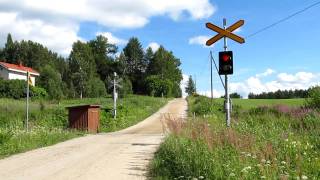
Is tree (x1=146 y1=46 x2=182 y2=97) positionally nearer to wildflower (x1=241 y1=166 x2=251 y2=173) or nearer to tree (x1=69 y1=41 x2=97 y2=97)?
tree (x1=69 y1=41 x2=97 y2=97)

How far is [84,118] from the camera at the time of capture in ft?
124

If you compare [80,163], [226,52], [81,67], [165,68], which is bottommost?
[80,163]

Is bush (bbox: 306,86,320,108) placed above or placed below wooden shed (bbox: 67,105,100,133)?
above

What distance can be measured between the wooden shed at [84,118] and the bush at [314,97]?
15466 mm

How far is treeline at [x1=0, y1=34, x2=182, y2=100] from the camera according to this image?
393ft

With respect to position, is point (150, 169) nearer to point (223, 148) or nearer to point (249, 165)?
point (223, 148)

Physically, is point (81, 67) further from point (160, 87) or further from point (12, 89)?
point (12, 89)

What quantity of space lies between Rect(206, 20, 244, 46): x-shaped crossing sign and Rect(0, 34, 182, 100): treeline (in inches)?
3757

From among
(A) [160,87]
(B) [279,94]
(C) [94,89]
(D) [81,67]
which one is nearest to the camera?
(C) [94,89]

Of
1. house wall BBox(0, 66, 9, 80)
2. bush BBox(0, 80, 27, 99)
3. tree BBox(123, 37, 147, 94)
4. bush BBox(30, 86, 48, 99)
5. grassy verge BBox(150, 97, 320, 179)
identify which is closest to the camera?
grassy verge BBox(150, 97, 320, 179)

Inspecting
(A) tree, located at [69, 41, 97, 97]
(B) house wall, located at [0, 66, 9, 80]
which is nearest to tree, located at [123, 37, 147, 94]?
(A) tree, located at [69, 41, 97, 97]

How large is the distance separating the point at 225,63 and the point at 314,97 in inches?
932

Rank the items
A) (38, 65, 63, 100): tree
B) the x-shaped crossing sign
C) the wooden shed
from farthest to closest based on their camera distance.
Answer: (38, 65, 63, 100): tree, the wooden shed, the x-shaped crossing sign

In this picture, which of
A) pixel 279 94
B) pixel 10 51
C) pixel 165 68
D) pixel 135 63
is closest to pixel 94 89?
pixel 165 68
